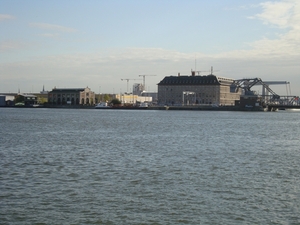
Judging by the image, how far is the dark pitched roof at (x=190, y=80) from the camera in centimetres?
14988

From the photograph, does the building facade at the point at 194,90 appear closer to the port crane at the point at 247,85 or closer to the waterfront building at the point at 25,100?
the port crane at the point at 247,85

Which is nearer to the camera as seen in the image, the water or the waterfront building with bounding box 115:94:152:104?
the water

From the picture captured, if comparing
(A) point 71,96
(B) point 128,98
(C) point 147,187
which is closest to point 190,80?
(B) point 128,98

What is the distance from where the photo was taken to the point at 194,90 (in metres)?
152

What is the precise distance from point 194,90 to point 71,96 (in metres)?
37.9

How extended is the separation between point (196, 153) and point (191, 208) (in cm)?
1176

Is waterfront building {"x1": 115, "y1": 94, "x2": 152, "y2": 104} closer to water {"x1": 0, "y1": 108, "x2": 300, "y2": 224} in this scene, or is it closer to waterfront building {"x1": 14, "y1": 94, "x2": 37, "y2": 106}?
waterfront building {"x1": 14, "y1": 94, "x2": 37, "y2": 106}

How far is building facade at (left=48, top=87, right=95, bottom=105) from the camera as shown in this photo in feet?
484

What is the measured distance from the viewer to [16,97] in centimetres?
16025

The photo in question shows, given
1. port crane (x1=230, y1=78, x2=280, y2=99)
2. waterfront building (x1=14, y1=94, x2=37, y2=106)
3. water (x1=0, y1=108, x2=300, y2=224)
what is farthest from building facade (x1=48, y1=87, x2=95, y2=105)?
water (x1=0, y1=108, x2=300, y2=224)

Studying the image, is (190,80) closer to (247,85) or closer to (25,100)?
(247,85)

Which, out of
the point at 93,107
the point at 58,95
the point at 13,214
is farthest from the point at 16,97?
the point at 13,214

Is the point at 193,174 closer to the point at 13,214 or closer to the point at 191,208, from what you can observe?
the point at 191,208

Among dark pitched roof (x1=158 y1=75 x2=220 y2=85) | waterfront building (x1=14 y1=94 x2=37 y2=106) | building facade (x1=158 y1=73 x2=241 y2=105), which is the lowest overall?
waterfront building (x1=14 y1=94 x2=37 y2=106)
